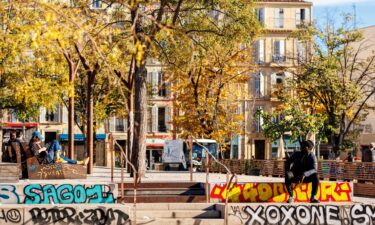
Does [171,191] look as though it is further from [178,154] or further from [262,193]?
[178,154]

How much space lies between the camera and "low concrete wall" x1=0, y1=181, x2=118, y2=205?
61.6 ft

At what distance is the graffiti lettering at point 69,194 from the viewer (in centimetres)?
1884

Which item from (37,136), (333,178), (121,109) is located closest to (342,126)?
(121,109)

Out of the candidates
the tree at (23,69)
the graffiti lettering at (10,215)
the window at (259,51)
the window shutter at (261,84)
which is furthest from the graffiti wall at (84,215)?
the window at (259,51)

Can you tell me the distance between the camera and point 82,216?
16891mm

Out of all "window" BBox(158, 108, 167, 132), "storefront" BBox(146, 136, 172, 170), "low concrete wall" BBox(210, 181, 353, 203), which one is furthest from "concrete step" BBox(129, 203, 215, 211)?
"window" BBox(158, 108, 167, 132)

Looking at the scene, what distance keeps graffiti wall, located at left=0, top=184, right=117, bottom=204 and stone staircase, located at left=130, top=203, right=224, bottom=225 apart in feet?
2.81

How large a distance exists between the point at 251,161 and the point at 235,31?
436 inches

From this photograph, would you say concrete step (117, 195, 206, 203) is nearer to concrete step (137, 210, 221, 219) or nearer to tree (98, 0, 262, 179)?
concrete step (137, 210, 221, 219)

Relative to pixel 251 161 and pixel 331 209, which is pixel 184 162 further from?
pixel 331 209

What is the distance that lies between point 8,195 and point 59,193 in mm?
1105

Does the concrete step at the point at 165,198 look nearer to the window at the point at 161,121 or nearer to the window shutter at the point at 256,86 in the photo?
the window at the point at 161,121

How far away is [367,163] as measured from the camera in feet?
93.0

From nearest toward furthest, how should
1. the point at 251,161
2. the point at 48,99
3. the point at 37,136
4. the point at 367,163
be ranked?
the point at 37,136 → the point at 367,163 → the point at 48,99 → the point at 251,161
